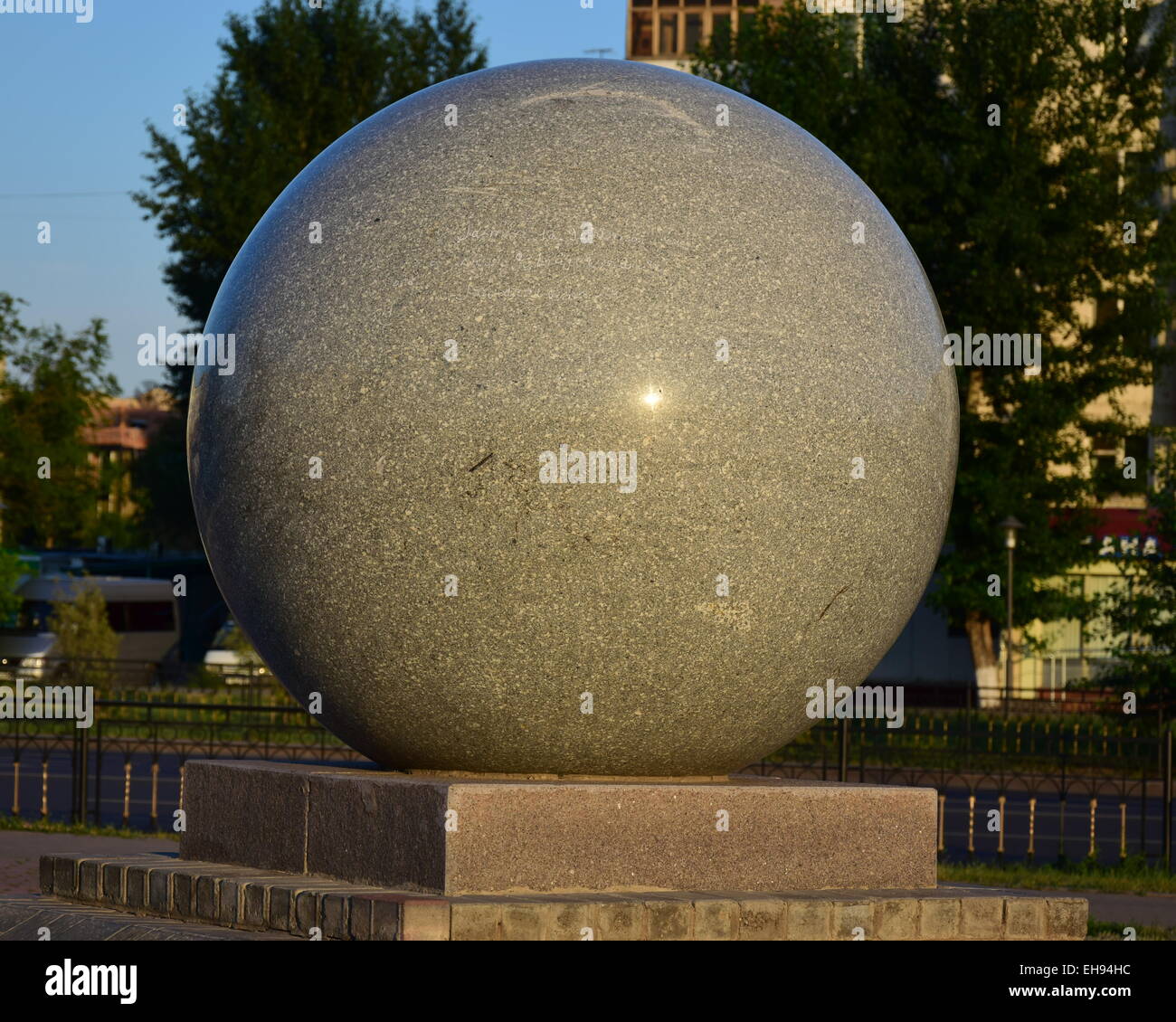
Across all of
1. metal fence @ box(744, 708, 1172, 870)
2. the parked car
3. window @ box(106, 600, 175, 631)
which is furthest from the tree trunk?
window @ box(106, 600, 175, 631)

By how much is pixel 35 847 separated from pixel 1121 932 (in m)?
8.33

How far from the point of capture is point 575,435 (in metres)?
7.05

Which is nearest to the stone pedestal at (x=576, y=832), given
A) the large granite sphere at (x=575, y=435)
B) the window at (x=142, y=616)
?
the large granite sphere at (x=575, y=435)

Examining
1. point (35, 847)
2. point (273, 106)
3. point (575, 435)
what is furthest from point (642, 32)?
point (575, 435)

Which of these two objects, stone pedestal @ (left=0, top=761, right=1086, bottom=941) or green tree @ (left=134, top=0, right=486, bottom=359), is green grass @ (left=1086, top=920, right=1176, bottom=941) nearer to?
stone pedestal @ (left=0, top=761, right=1086, bottom=941)

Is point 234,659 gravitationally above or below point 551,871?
below

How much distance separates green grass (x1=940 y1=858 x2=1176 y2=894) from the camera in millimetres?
13492

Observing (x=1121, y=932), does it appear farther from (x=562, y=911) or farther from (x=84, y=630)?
(x=84, y=630)

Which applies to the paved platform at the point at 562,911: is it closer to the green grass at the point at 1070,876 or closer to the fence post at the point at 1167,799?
the green grass at the point at 1070,876

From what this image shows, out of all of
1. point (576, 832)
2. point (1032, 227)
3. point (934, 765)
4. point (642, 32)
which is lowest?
point (934, 765)

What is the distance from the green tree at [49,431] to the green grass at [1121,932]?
122 feet

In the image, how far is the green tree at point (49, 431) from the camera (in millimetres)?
45000
